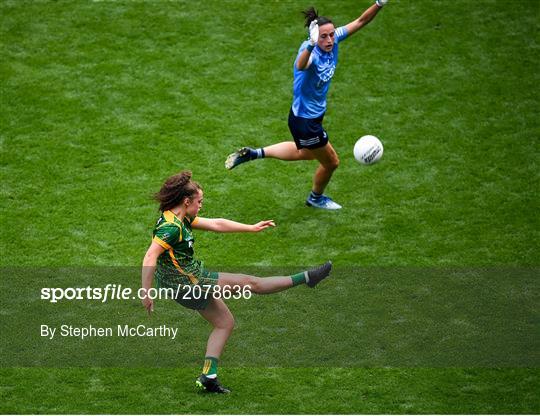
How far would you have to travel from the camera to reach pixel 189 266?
9.25 meters

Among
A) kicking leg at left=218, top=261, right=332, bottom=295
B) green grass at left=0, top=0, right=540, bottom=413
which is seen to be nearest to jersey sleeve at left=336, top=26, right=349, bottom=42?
green grass at left=0, top=0, right=540, bottom=413

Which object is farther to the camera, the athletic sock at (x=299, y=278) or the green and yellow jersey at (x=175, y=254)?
the athletic sock at (x=299, y=278)

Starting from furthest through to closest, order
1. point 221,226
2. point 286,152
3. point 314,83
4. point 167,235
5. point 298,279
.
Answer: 1. point 286,152
2. point 314,83
3. point 298,279
4. point 221,226
5. point 167,235

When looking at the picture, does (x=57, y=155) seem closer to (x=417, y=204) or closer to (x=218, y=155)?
(x=218, y=155)

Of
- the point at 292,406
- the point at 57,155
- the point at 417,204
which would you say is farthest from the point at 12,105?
the point at 292,406

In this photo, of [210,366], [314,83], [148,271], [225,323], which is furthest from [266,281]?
[314,83]

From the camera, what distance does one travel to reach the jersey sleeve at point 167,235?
8969 mm

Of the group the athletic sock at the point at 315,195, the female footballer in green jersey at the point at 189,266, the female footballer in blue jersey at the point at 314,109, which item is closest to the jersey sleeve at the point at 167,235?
the female footballer in green jersey at the point at 189,266

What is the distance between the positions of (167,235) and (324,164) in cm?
396

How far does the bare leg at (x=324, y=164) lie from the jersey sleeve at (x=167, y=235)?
12.3ft

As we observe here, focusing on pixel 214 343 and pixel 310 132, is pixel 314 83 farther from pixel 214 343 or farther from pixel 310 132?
pixel 214 343

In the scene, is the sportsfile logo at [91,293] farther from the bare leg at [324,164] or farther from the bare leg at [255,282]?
the bare leg at [324,164]

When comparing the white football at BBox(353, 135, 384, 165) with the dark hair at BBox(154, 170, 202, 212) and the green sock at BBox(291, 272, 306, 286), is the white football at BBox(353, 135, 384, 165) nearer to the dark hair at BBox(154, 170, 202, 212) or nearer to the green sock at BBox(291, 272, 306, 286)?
the green sock at BBox(291, 272, 306, 286)

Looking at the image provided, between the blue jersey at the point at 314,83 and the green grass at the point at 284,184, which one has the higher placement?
the blue jersey at the point at 314,83
